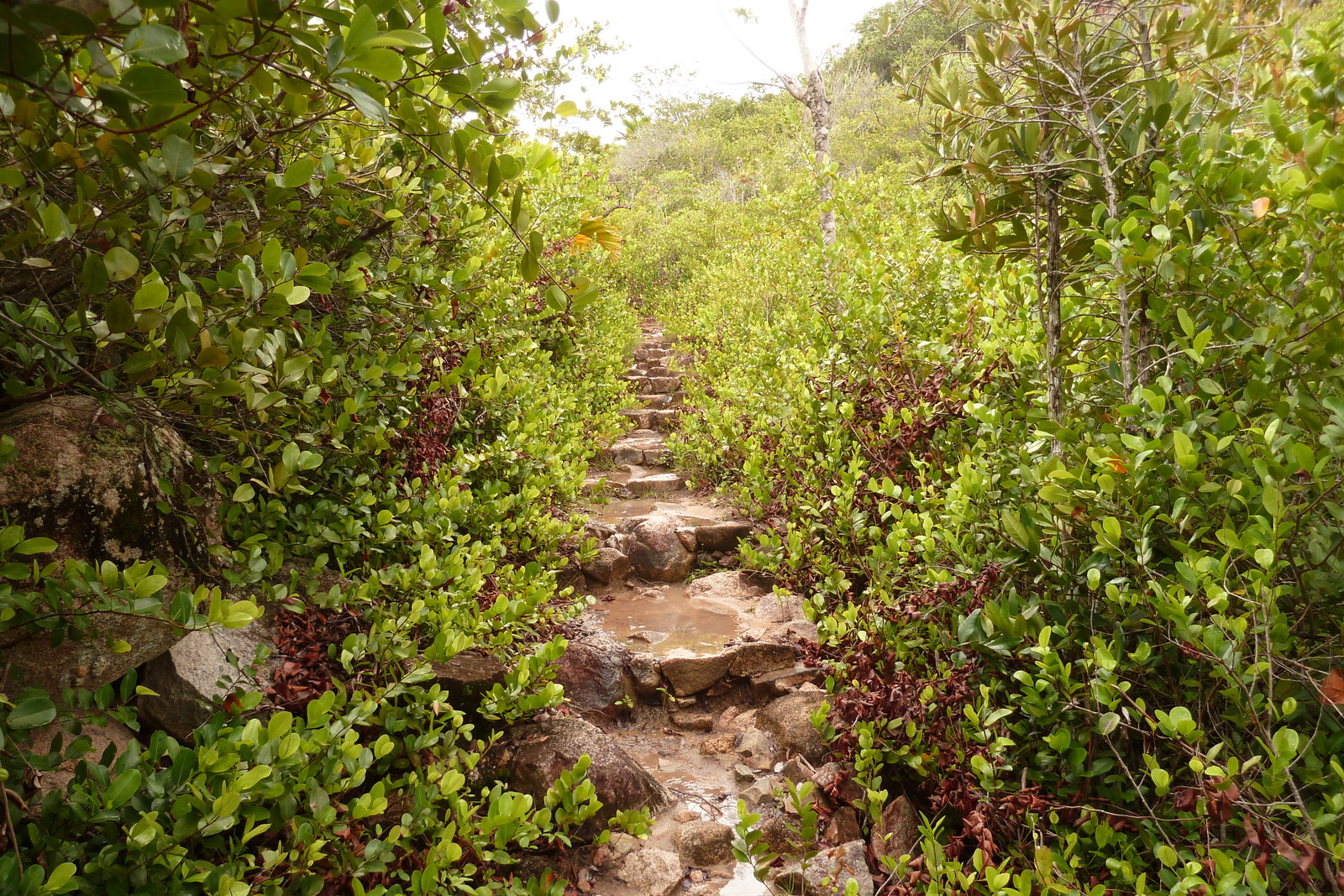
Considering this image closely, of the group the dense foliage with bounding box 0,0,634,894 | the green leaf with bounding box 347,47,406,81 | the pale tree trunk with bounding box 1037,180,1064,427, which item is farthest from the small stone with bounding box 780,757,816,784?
the green leaf with bounding box 347,47,406,81

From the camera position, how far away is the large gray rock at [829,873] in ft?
8.19

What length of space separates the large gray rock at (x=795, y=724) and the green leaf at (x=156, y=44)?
319 cm

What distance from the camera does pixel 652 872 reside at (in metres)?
2.68

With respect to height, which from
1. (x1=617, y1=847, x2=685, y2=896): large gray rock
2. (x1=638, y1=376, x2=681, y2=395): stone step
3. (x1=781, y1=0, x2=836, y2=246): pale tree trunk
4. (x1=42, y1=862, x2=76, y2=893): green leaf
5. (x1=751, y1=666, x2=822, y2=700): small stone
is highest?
(x1=781, y1=0, x2=836, y2=246): pale tree trunk

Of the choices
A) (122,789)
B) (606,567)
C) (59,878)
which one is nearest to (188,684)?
(122,789)

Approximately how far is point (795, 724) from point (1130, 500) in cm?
201

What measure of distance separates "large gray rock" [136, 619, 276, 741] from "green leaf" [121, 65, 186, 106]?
1542mm

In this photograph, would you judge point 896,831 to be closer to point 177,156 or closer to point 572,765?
point 572,765

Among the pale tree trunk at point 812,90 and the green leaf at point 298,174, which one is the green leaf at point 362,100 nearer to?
the green leaf at point 298,174

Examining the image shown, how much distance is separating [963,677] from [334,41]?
254 cm

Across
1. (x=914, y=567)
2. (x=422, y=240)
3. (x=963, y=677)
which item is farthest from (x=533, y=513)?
(x=963, y=677)

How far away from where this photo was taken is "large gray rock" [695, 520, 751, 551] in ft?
19.1

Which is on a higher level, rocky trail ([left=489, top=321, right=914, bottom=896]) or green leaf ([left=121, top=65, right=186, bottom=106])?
green leaf ([left=121, top=65, right=186, bottom=106])

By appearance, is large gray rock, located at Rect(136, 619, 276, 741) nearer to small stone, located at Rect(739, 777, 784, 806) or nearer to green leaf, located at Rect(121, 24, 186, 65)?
green leaf, located at Rect(121, 24, 186, 65)
